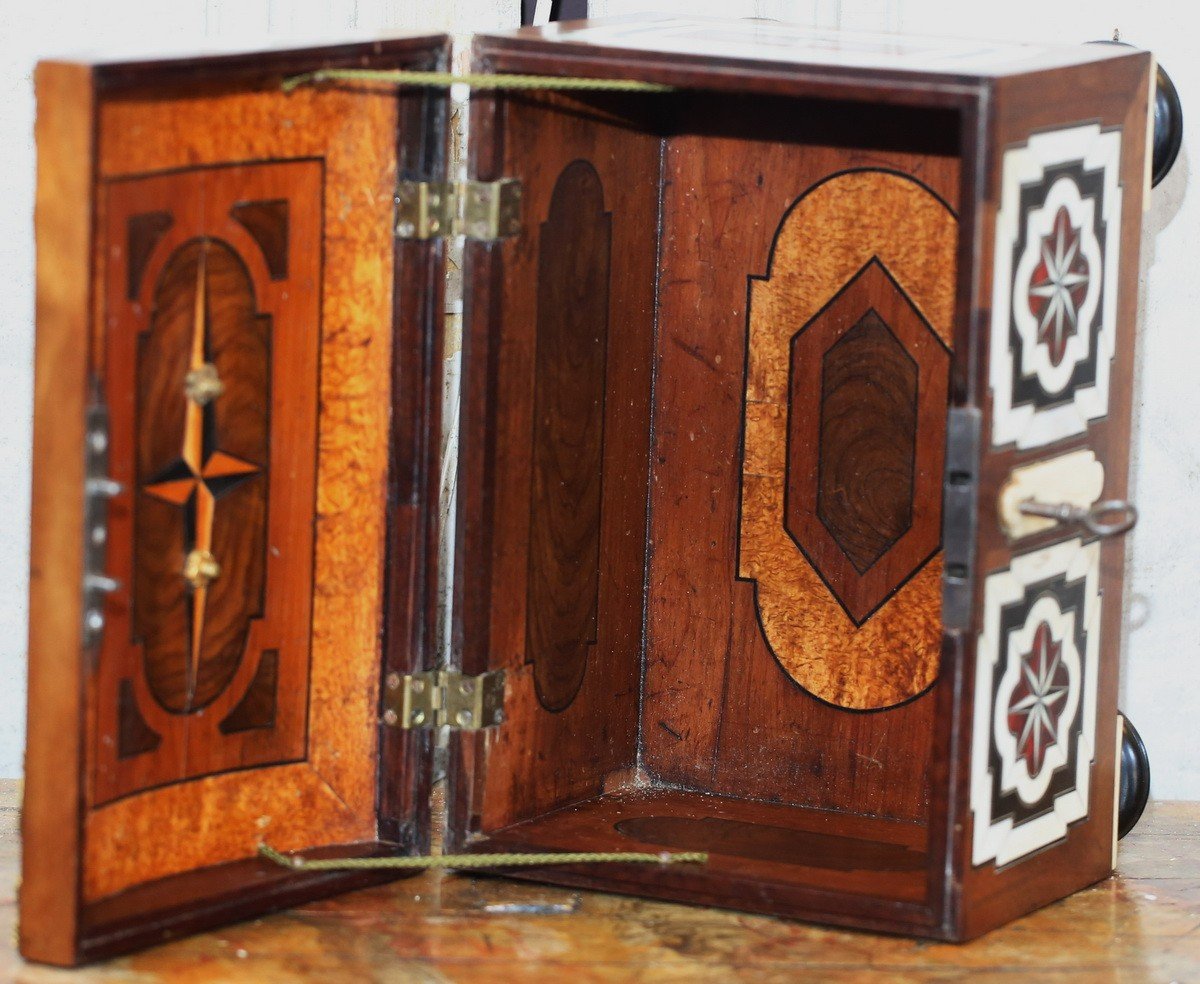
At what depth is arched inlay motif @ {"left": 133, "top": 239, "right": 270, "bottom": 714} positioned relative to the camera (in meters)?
1.95

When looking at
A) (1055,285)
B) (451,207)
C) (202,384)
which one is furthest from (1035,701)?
(202,384)

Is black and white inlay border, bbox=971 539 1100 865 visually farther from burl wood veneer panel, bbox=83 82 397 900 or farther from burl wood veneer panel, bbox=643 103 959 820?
burl wood veneer panel, bbox=83 82 397 900

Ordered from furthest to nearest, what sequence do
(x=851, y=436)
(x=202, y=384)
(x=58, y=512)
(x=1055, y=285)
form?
(x=851, y=436), (x=1055, y=285), (x=202, y=384), (x=58, y=512)

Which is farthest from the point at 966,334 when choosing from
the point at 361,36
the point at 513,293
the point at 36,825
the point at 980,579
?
the point at 36,825

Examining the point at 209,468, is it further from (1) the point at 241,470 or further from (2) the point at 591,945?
(2) the point at 591,945

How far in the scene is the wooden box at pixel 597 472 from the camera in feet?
6.33

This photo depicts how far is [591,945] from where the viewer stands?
6.77 ft

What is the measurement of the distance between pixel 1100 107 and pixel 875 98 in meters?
0.24

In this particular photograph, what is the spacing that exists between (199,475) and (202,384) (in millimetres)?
78

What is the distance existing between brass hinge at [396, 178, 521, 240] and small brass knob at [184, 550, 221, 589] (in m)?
0.35

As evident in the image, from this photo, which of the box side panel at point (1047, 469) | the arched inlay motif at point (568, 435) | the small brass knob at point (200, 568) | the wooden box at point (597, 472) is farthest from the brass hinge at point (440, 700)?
the box side panel at point (1047, 469)

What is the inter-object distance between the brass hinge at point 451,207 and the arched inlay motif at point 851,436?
43 centimetres

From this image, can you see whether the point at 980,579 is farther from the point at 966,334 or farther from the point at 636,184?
the point at 636,184

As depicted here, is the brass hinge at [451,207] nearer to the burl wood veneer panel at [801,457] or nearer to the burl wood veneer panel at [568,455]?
the burl wood veneer panel at [568,455]
